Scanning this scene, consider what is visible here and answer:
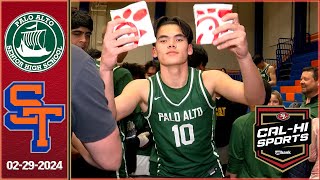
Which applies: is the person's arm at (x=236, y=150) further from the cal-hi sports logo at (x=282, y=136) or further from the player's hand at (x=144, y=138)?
the player's hand at (x=144, y=138)

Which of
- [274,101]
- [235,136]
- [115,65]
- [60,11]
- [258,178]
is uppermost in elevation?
[60,11]

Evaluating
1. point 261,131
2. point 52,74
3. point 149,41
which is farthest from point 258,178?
point 52,74

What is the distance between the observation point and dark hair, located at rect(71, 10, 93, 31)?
1.18m

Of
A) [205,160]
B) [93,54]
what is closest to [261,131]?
[205,160]

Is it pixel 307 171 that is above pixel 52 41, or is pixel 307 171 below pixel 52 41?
below

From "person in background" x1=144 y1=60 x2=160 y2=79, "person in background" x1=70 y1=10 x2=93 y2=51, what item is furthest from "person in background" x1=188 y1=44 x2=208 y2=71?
"person in background" x1=70 y1=10 x2=93 y2=51

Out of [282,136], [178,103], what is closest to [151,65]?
[178,103]

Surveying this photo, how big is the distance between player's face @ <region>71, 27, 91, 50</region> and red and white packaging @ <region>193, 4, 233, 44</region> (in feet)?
1.01

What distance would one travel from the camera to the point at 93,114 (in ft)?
2.68

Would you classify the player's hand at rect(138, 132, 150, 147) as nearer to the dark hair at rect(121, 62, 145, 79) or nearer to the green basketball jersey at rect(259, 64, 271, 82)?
the dark hair at rect(121, 62, 145, 79)

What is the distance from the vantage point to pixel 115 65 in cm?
118

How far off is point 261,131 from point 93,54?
1.75 feet

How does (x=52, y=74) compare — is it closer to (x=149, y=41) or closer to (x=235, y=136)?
A: (x=149, y=41)

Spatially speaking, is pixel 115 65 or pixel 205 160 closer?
pixel 115 65
